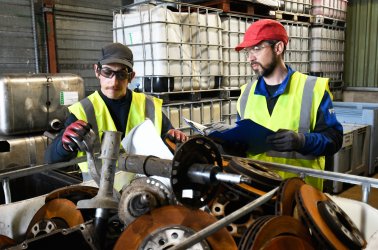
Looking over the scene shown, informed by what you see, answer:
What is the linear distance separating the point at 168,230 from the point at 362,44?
296 inches

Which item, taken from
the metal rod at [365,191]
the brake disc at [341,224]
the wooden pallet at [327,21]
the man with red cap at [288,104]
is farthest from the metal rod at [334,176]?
the wooden pallet at [327,21]

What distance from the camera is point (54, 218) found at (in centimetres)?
134

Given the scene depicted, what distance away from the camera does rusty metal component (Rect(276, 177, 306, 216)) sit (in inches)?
46.6

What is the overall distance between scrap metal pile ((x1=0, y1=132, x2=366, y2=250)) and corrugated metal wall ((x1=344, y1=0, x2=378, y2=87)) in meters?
6.94

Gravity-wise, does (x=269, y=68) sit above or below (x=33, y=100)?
above

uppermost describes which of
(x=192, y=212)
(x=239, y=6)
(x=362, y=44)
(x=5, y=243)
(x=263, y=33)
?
(x=239, y=6)

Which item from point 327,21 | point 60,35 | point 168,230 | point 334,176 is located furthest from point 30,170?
point 327,21

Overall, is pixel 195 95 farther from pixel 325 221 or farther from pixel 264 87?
pixel 325 221

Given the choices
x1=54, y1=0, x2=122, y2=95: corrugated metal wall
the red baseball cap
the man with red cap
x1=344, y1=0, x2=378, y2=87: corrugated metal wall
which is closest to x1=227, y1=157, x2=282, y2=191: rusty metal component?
the man with red cap

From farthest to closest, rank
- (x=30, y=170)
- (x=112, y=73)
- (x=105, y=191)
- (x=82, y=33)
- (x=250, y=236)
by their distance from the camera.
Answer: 1. (x=82, y=33)
2. (x=112, y=73)
3. (x=30, y=170)
4. (x=105, y=191)
5. (x=250, y=236)

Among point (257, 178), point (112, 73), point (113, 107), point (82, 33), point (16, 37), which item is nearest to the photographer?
point (257, 178)

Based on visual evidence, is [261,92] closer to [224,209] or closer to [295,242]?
[224,209]

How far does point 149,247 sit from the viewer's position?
1045 mm

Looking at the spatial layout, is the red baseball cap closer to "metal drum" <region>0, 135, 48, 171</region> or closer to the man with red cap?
the man with red cap
